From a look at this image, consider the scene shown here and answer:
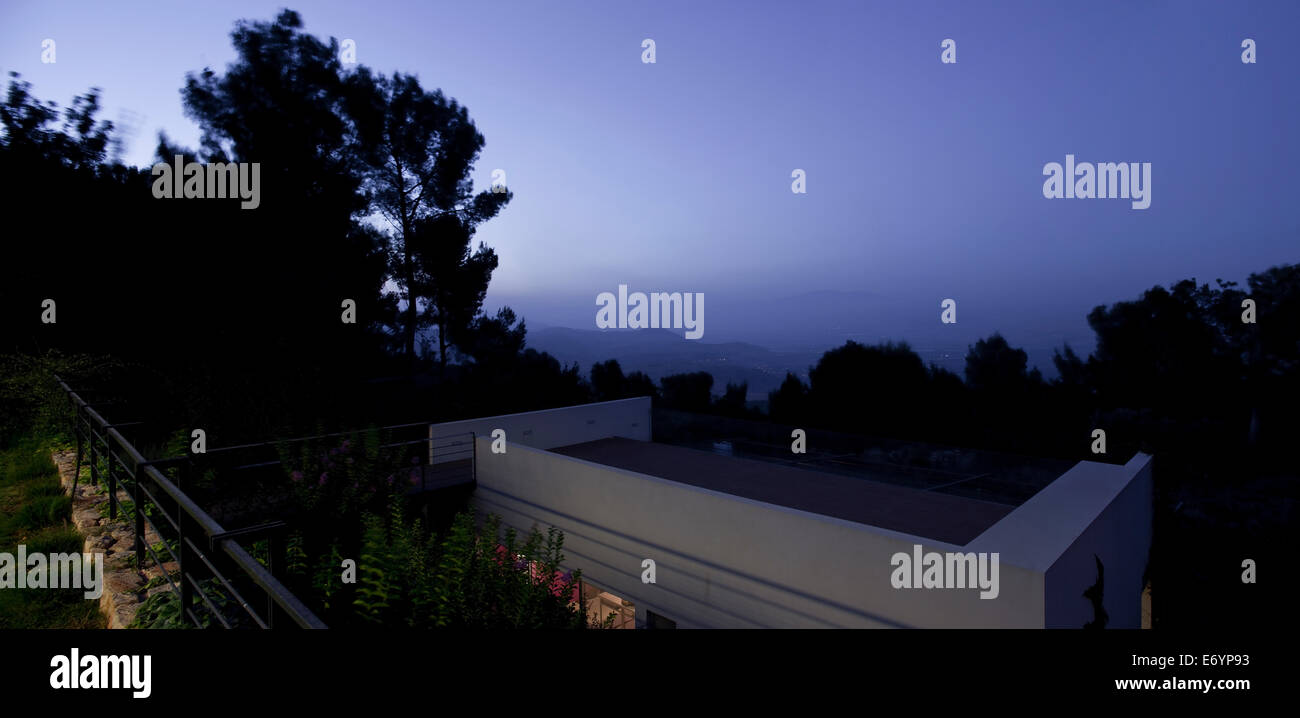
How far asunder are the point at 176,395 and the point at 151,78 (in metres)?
4.89

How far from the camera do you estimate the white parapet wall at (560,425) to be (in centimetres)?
789

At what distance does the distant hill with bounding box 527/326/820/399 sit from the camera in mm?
14102

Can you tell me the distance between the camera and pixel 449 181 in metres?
12.3

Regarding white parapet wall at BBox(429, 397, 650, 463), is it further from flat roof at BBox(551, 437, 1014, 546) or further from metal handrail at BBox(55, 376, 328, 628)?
metal handrail at BBox(55, 376, 328, 628)

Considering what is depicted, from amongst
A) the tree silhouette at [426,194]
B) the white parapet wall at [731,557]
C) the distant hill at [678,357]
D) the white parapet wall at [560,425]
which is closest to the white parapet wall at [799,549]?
the white parapet wall at [731,557]

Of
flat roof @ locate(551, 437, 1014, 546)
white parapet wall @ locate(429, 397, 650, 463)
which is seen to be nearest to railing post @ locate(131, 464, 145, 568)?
white parapet wall @ locate(429, 397, 650, 463)

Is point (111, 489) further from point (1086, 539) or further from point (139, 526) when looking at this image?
point (1086, 539)

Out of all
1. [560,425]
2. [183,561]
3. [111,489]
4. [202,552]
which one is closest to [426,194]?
[560,425]

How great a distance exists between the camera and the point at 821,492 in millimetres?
6434

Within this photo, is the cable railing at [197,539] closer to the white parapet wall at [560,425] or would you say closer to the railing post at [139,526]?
the railing post at [139,526]

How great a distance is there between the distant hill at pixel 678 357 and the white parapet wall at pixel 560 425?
13.1ft

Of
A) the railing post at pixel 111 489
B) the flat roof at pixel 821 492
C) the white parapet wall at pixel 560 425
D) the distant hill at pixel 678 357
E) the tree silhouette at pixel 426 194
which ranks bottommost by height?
the flat roof at pixel 821 492

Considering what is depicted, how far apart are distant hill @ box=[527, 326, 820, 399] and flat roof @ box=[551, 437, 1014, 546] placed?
17.3 ft
